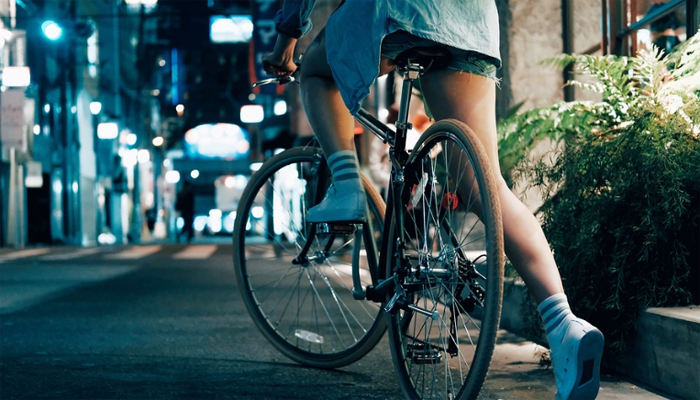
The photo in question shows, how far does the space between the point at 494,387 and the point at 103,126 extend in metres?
40.6

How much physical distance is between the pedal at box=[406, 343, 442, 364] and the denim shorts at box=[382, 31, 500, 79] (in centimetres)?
83

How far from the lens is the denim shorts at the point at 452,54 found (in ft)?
8.71

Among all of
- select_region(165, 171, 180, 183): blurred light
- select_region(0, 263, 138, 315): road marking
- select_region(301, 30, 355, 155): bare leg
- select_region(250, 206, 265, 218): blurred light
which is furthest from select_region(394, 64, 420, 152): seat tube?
select_region(165, 171, 180, 183): blurred light

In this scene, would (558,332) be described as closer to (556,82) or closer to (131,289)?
(556,82)

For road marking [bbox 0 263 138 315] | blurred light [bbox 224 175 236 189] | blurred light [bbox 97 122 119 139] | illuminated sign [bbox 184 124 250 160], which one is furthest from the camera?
blurred light [bbox 224 175 236 189]

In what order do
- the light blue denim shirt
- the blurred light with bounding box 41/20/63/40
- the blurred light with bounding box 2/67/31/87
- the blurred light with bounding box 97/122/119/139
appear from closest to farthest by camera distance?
1. the light blue denim shirt
2. the blurred light with bounding box 2/67/31/87
3. the blurred light with bounding box 41/20/63/40
4. the blurred light with bounding box 97/122/119/139

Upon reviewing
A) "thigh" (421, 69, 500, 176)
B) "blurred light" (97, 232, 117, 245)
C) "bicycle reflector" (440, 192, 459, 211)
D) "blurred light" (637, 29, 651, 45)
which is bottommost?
"blurred light" (97, 232, 117, 245)

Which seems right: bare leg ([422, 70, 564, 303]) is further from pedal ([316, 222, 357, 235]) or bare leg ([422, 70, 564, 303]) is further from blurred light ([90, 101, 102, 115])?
blurred light ([90, 101, 102, 115])

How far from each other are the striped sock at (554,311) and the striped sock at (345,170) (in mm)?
853

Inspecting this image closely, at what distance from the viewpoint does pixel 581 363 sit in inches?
87.4

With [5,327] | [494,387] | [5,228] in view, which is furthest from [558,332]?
[5,228]

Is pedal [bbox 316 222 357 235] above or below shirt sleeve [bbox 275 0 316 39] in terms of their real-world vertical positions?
below

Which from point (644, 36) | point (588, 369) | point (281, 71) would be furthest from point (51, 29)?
point (588, 369)

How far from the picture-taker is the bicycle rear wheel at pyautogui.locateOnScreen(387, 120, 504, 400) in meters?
2.35
